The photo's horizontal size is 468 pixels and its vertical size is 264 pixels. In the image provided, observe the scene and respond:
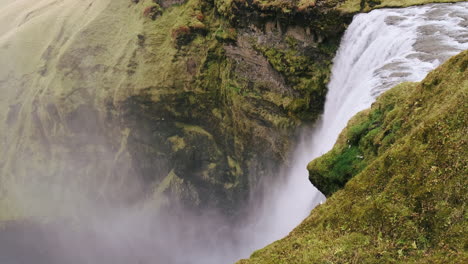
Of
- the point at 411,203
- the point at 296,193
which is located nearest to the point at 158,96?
the point at 296,193

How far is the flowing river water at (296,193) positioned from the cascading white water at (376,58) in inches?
2.0

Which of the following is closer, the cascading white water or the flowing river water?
the cascading white water

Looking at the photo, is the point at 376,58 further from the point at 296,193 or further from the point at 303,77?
the point at 296,193

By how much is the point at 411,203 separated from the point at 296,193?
24023 millimetres

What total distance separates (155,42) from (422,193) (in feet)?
128

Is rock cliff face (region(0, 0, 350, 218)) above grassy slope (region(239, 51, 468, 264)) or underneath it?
underneath

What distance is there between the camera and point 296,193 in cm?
3209

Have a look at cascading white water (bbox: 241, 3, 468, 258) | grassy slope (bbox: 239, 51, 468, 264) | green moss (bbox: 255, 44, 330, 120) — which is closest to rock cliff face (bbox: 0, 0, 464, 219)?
green moss (bbox: 255, 44, 330, 120)

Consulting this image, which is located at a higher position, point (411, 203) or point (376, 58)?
point (411, 203)

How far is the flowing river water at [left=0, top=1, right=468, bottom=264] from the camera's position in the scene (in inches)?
776

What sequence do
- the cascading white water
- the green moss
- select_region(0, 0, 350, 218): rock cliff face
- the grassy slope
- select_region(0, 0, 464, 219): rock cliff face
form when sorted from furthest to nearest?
1. select_region(0, 0, 350, 218): rock cliff face
2. select_region(0, 0, 464, 219): rock cliff face
3. the green moss
4. the cascading white water
5. the grassy slope

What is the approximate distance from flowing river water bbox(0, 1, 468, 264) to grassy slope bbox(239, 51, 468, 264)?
849cm

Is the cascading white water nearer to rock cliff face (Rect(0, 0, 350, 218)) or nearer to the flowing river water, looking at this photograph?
the flowing river water

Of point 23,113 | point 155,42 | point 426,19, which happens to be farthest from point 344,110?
point 23,113
